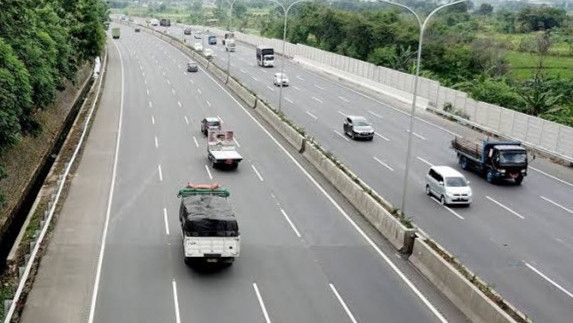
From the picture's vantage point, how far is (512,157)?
128 ft

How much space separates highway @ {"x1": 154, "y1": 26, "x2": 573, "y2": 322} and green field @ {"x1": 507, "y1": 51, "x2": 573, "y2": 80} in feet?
116

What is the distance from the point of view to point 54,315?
2148 centimetres

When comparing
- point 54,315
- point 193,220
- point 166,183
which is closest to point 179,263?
point 193,220

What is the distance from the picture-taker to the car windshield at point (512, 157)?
38844 mm

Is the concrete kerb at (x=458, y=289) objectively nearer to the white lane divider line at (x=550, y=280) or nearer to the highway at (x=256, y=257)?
the highway at (x=256, y=257)

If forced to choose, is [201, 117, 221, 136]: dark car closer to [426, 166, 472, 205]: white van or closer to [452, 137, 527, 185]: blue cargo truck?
[452, 137, 527, 185]: blue cargo truck

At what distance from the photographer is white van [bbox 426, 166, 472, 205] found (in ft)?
114

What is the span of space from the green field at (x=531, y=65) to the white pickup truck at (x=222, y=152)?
191 ft

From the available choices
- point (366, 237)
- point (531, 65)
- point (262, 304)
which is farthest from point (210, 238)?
point (531, 65)

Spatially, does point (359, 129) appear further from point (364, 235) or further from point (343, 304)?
point (343, 304)

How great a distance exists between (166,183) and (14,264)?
1253 centimetres

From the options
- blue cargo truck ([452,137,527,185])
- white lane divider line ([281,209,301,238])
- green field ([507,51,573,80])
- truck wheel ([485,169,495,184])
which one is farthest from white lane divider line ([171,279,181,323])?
green field ([507,51,573,80])

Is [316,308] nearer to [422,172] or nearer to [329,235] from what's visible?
[329,235]

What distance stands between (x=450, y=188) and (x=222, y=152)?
46.7 ft
